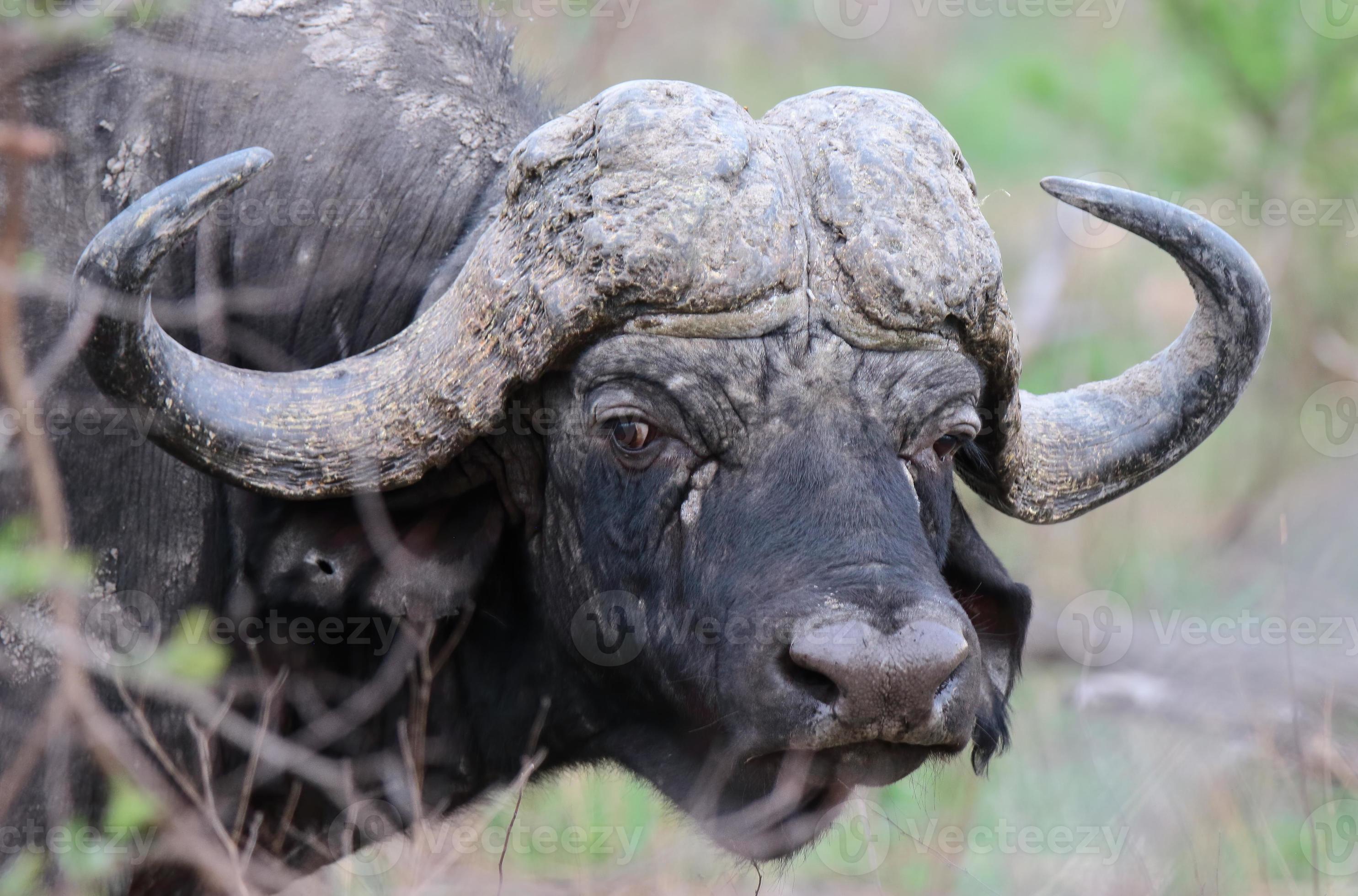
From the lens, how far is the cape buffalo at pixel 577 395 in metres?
3.14

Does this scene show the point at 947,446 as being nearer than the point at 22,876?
No

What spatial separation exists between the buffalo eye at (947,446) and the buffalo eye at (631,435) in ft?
2.47

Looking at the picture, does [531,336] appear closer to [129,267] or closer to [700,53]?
[129,267]

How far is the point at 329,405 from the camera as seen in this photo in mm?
3414

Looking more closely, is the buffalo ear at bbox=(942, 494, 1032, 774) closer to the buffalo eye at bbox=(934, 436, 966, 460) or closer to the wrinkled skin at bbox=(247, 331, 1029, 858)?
the wrinkled skin at bbox=(247, 331, 1029, 858)

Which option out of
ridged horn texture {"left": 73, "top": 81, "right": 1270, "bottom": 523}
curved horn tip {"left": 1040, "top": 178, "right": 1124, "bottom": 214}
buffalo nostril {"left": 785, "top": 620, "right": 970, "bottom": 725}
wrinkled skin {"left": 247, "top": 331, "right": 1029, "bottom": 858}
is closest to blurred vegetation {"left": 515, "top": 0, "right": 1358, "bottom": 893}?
wrinkled skin {"left": 247, "top": 331, "right": 1029, "bottom": 858}

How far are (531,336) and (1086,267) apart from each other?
24.5 feet

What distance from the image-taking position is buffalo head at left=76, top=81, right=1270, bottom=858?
305 cm

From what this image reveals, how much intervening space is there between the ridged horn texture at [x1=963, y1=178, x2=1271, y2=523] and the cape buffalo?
0.04 feet

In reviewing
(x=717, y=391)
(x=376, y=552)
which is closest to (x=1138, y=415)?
(x=717, y=391)

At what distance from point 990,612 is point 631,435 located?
1.39 metres

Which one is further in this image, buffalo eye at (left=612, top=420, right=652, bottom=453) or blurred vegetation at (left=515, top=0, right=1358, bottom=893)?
blurred vegetation at (left=515, top=0, right=1358, bottom=893)

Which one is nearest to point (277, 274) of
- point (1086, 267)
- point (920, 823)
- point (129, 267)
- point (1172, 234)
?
point (129, 267)

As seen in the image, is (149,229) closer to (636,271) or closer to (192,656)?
(192,656)
